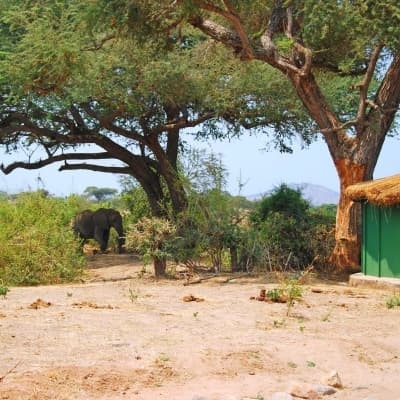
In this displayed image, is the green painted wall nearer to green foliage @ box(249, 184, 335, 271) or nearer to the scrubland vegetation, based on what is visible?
the scrubland vegetation

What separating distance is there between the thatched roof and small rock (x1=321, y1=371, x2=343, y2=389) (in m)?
6.19

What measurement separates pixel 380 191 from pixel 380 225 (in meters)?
0.77

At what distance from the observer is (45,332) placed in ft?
25.4

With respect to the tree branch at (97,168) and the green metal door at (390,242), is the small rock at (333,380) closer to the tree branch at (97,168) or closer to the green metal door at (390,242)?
the green metal door at (390,242)

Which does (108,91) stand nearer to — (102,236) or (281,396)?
(102,236)

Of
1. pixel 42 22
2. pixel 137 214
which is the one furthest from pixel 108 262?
pixel 42 22

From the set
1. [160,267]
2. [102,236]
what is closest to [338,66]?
[160,267]

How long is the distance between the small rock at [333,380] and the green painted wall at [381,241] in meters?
6.51

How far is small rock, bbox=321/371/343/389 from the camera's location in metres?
6.39

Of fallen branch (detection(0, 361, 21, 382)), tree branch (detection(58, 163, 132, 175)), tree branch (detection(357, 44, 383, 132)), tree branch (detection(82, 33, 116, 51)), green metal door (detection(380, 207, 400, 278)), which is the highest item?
tree branch (detection(82, 33, 116, 51))

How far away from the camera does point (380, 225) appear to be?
1296 centimetres

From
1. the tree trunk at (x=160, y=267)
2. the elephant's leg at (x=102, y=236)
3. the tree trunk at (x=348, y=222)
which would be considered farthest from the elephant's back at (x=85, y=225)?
the tree trunk at (x=348, y=222)

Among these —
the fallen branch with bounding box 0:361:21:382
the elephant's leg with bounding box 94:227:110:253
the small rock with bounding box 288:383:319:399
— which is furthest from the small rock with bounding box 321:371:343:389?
the elephant's leg with bounding box 94:227:110:253

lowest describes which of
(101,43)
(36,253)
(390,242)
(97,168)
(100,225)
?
(36,253)
